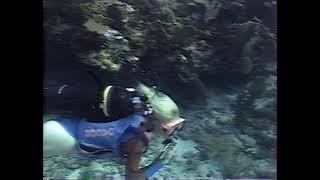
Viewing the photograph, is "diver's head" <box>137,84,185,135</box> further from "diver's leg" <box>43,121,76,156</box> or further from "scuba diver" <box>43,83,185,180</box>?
"diver's leg" <box>43,121,76,156</box>

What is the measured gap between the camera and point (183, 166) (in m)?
5.11

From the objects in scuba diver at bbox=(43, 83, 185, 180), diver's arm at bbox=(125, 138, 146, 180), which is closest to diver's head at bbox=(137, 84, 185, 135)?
scuba diver at bbox=(43, 83, 185, 180)

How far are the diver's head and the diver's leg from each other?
0.58 metres

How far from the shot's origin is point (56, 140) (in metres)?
5.06

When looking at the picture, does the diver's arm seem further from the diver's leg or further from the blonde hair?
the diver's leg

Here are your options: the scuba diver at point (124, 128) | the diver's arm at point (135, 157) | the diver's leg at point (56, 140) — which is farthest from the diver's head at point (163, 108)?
the diver's leg at point (56, 140)

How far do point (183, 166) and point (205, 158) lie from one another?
159mm

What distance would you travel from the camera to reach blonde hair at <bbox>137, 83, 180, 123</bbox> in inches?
201

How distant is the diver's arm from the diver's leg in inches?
14.8

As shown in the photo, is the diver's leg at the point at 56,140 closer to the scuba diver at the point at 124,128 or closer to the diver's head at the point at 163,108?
the scuba diver at the point at 124,128

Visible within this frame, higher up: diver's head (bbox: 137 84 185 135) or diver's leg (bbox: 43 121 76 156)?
diver's head (bbox: 137 84 185 135)

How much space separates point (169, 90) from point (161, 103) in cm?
10

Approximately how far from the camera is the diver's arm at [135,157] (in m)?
5.10
